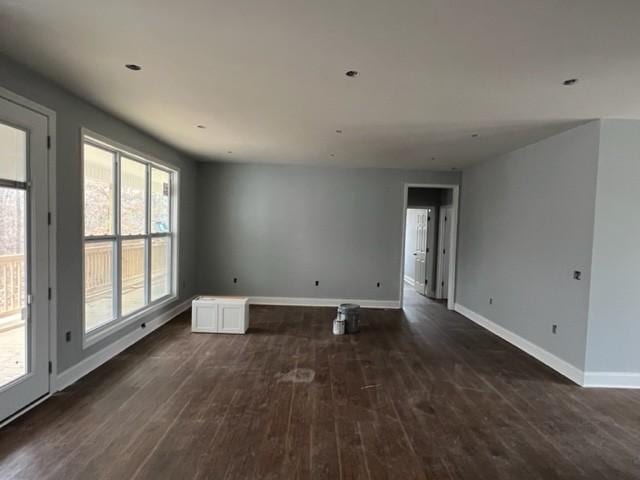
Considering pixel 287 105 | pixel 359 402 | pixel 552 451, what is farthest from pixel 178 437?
pixel 287 105

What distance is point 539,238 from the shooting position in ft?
13.6

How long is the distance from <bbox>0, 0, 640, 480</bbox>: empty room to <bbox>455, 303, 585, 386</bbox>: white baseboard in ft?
0.10

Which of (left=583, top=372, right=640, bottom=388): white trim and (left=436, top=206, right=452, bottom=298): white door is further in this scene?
(left=436, top=206, right=452, bottom=298): white door

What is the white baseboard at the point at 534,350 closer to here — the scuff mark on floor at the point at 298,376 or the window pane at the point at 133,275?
the scuff mark on floor at the point at 298,376

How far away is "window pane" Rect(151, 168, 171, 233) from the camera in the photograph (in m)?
4.89

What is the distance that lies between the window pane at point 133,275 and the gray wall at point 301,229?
186 cm

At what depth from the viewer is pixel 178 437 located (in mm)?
2406

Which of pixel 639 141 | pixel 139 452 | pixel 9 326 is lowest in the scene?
pixel 139 452

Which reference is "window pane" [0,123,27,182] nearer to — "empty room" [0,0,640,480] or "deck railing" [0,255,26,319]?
"empty room" [0,0,640,480]

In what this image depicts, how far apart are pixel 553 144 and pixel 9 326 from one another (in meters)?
5.45

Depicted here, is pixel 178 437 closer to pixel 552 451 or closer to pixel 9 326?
pixel 9 326

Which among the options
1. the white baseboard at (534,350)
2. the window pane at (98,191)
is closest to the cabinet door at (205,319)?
the window pane at (98,191)

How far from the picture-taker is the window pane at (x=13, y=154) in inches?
94.5

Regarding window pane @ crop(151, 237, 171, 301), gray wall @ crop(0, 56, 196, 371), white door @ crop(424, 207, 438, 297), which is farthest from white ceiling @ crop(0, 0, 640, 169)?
white door @ crop(424, 207, 438, 297)
